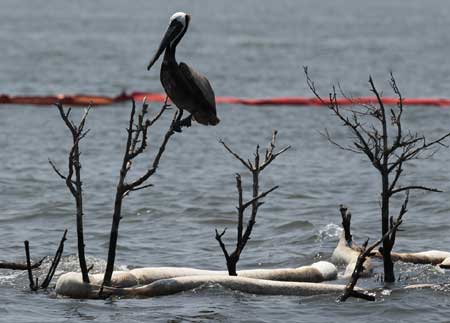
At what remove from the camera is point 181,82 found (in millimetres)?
12969

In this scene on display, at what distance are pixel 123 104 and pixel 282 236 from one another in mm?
16327

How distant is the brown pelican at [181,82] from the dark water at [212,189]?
2.05m

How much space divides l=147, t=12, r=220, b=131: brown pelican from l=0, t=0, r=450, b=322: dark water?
2.05m

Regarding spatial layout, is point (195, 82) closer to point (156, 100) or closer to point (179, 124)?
point (179, 124)

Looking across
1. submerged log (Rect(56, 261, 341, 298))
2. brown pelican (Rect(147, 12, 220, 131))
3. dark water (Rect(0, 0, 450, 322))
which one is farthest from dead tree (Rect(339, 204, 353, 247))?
brown pelican (Rect(147, 12, 220, 131))

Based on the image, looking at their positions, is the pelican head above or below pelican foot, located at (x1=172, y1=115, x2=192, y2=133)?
above

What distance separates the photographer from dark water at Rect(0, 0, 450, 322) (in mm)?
13117

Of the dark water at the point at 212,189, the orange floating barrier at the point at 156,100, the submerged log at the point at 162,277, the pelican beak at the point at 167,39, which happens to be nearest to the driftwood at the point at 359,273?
the dark water at the point at 212,189

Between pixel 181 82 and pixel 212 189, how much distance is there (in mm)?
9444

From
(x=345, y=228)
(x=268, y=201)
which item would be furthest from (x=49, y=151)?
(x=345, y=228)

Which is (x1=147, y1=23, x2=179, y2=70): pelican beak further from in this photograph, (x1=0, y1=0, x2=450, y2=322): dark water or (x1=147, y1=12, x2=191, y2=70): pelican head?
(x1=0, y1=0, x2=450, y2=322): dark water

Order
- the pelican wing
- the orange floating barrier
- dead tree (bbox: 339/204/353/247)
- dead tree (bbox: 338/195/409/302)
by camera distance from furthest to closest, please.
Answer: the orange floating barrier → dead tree (bbox: 339/204/353/247) → the pelican wing → dead tree (bbox: 338/195/409/302)

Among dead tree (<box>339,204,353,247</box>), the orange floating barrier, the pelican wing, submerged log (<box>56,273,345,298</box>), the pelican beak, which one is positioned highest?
the orange floating barrier

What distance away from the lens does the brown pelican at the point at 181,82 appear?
42.5 ft
